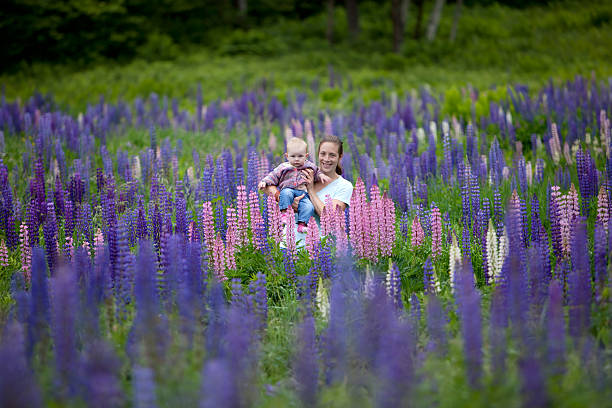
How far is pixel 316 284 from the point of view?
13.1ft

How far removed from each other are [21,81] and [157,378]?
17.1 metres

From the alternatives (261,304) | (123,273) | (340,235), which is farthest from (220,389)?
(340,235)

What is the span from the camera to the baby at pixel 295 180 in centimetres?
486

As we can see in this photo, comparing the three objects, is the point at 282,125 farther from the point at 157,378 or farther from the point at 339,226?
the point at 157,378

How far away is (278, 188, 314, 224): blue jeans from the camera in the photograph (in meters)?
4.88

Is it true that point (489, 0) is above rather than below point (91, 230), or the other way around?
above

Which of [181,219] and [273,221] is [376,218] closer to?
[273,221]

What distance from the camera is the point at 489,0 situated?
27.0 m

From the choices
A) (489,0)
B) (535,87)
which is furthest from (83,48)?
(489,0)

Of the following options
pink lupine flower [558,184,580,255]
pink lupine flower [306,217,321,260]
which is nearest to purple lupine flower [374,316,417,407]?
pink lupine flower [306,217,321,260]

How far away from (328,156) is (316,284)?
143 centimetres

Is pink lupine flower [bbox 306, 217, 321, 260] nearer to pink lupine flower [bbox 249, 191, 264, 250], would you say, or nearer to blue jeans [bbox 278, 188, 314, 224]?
pink lupine flower [bbox 249, 191, 264, 250]

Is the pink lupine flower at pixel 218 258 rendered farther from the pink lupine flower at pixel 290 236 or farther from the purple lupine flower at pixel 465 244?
the purple lupine flower at pixel 465 244

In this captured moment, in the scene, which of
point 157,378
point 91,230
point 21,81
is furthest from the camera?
point 21,81
